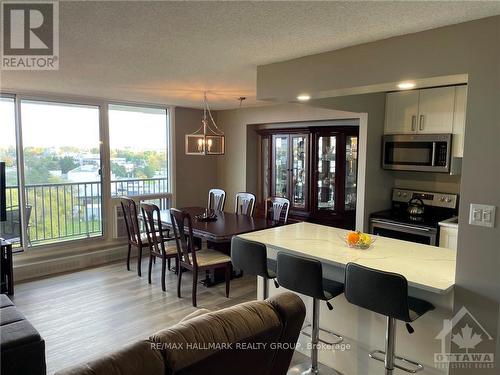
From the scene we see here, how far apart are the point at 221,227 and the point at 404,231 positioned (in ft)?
6.45

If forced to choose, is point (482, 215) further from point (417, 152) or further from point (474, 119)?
point (417, 152)

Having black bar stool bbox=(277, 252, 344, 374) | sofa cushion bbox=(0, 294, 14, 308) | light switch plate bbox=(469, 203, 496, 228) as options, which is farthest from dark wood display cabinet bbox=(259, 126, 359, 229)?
sofa cushion bbox=(0, 294, 14, 308)

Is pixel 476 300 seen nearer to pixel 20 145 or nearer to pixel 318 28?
pixel 318 28

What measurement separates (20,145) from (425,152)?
4.67m

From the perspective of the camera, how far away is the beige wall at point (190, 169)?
5.86m

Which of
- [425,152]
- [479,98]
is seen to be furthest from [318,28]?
[425,152]

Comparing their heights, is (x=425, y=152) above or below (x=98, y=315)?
above

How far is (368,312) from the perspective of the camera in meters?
2.45

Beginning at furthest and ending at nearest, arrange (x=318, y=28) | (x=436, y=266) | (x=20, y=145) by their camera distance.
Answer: (x=20, y=145)
(x=436, y=266)
(x=318, y=28)

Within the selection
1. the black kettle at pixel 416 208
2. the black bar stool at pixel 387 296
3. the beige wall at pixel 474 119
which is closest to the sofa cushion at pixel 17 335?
the black bar stool at pixel 387 296

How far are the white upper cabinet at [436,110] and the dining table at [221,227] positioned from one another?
1.99 m

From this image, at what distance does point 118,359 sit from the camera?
119 cm

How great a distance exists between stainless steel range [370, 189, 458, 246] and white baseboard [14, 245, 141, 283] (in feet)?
11.5

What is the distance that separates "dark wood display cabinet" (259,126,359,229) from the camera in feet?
15.8
